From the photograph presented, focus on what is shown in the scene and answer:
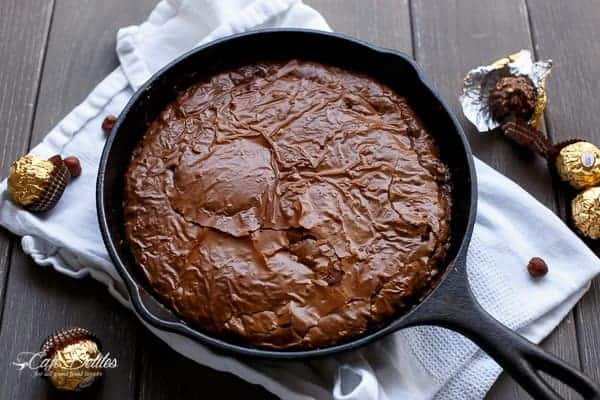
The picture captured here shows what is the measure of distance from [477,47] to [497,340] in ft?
3.20

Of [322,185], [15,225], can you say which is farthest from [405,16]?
[15,225]

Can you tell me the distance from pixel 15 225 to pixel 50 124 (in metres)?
0.31

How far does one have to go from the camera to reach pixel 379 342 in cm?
170

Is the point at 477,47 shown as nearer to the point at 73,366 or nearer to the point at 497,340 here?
the point at 497,340

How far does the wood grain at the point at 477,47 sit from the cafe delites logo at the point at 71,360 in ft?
3.61

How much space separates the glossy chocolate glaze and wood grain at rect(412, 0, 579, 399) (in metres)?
0.36

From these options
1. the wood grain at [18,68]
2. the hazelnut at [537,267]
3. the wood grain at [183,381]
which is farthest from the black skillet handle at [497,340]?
the wood grain at [18,68]

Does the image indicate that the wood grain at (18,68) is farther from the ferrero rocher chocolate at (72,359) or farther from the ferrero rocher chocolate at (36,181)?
the ferrero rocher chocolate at (72,359)

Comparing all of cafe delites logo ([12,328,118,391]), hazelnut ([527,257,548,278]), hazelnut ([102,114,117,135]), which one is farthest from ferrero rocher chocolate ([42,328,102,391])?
hazelnut ([527,257,548,278])

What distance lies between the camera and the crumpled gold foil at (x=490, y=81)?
6.35ft

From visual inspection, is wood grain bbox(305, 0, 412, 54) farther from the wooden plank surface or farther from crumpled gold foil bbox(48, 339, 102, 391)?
crumpled gold foil bbox(48, 339, 102, 391)

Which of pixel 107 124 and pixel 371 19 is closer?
pixel 107 124

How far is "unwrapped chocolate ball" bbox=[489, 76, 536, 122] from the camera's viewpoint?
191 cm

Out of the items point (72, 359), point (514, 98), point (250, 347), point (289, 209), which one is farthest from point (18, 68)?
point (514, 98)
